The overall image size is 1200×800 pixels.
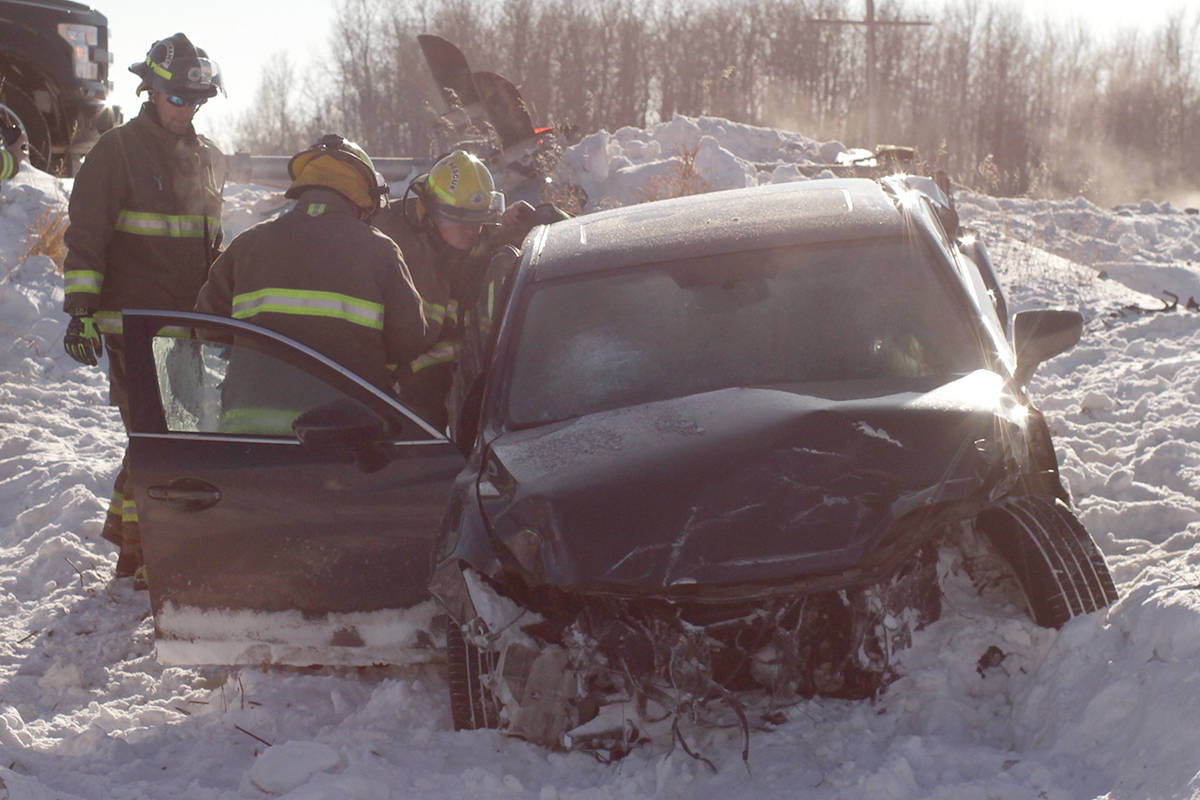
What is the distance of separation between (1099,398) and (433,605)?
4.80 meters

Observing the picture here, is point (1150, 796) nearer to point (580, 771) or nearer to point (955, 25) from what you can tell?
point (580, 771)

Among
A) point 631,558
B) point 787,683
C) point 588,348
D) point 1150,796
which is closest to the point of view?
point 1150,796

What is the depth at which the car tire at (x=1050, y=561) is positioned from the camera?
335 centimetres

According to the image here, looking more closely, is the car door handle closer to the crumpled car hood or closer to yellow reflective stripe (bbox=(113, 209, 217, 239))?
the crumpled car hood

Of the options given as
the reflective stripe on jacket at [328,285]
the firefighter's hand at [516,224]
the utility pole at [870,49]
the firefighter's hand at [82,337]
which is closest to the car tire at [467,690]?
the reflective stripe on jacket at [328,285]

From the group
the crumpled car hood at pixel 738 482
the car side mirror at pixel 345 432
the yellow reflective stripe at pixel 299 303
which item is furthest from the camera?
the yellow reflective stripe at pixel 299 303

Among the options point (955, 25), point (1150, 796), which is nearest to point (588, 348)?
point (1150, 796)

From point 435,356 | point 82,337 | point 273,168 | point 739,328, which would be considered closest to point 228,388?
point 435,356

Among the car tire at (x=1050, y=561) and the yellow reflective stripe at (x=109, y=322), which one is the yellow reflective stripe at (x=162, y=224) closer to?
the yellow reflective stripe at (x=109, y=322)

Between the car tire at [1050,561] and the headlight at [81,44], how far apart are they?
10235 mm

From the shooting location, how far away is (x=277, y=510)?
3.95 meters

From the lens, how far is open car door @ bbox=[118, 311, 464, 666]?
393cm

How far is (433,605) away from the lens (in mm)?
3969

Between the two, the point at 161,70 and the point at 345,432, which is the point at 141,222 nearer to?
the point at 161,70
